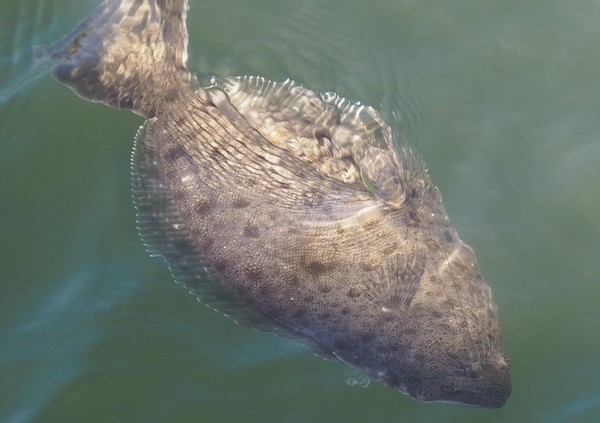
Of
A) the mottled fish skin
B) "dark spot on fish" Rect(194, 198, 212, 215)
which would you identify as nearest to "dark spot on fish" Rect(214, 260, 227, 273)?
the mottled fish skin

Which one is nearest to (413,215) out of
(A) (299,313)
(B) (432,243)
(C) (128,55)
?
(B) (432,243)

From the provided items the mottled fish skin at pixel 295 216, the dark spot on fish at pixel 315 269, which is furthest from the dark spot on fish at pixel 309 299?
the dark spot on fish at pixel 315 269

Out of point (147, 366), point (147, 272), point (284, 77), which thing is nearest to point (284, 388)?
point (147, 366)

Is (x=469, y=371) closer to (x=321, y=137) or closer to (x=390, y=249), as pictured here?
(x=390, y=249)

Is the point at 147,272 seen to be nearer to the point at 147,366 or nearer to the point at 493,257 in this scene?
the point at 147,366

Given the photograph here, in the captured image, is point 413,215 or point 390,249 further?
point 413,215

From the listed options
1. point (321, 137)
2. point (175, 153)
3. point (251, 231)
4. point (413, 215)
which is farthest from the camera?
point (321, 137)
